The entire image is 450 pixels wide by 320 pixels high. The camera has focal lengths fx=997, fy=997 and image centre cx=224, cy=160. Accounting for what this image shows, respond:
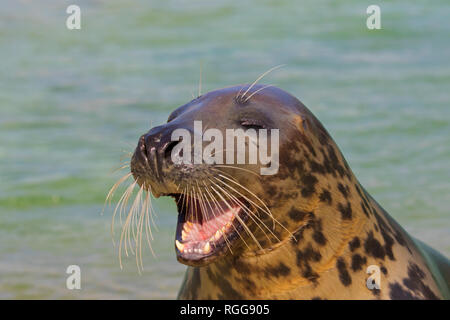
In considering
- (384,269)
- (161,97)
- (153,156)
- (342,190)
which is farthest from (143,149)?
(161,97)

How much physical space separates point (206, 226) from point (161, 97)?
21.4 feet

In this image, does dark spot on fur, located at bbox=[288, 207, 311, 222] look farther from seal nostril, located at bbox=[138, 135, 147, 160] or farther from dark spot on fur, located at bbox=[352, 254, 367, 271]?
Answer: seal nostril, located at bbox=[138, 135, 147, 160]

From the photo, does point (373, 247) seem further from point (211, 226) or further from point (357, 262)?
point (211, 226)

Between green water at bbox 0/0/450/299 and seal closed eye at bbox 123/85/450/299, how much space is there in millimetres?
1846

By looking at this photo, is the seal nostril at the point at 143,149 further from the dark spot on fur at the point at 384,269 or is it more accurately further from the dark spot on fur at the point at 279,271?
the dark spot on fur at the point at 384,269

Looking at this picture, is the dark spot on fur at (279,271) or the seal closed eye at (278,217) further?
the dark spot on fur at (279,271)

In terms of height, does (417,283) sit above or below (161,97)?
below

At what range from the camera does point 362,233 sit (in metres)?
4.05

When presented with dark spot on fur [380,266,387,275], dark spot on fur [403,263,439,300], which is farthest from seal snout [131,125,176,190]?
dark spot on fur [403,263,439,300]

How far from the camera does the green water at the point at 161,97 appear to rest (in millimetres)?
6574

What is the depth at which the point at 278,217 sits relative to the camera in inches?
152

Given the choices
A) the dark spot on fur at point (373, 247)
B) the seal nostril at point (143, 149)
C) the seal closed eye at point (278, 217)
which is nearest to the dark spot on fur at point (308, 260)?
the seal closed eye at point (278, 217)

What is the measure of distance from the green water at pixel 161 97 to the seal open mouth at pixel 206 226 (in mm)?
1974

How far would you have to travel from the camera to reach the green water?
21.6ft
